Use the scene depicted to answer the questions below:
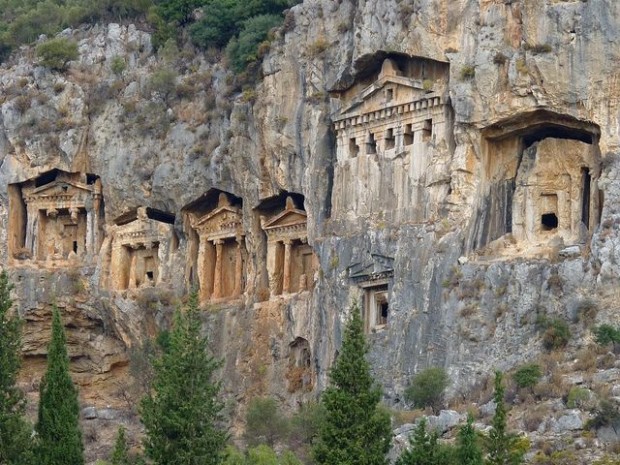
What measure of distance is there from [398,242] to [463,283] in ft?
8.72

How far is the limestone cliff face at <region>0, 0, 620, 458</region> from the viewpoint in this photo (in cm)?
5578

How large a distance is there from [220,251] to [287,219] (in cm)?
372

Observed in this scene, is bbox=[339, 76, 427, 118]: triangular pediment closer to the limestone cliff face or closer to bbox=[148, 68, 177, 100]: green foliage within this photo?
the limestone cliff face

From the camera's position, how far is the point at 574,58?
55.8m

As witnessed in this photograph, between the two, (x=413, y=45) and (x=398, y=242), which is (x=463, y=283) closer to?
(x=398, y=242)

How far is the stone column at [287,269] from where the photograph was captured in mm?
63969

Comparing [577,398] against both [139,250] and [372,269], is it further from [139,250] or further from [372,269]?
[139,250]

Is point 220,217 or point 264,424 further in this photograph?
point 220,217

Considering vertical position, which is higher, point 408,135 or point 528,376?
point 408,135

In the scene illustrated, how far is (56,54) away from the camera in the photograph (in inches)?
2813

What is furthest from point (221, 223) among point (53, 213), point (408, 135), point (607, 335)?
point (607, 335)

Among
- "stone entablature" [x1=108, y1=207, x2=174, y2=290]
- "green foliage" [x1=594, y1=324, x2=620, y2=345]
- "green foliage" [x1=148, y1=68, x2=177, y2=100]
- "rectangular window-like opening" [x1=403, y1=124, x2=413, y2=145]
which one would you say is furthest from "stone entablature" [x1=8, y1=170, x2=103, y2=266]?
"green foliage" [x1=594, y1=324, x2=620, y2=345]

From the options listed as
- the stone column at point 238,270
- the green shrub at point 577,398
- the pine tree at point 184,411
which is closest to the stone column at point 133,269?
the stone column at point 238,270

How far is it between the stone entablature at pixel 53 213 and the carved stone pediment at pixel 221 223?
14.9 feet
